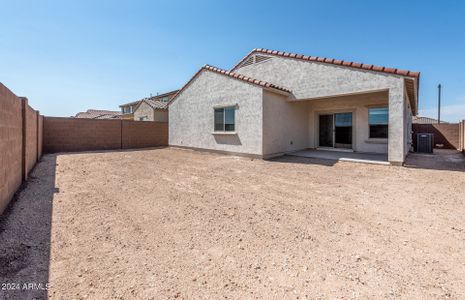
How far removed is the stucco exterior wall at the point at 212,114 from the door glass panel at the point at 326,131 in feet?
18.0

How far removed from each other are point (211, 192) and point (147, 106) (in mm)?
19440

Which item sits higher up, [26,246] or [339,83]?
[339,83]

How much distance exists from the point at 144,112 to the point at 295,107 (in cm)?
1643

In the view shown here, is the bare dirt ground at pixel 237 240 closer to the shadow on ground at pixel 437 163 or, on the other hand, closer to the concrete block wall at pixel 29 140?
the concrete block wall at pixel 29 140

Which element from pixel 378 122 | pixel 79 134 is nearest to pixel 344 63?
pixel 378 122

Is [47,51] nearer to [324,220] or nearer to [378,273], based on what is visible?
[324,220]

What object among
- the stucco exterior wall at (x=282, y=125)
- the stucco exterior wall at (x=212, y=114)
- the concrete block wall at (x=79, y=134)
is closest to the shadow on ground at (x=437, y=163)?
the stucco exterior wall at (x=282, y=125)

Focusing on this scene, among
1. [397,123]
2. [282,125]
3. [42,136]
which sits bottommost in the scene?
[42,136]

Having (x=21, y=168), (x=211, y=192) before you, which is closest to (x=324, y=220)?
(x=211, y=192)

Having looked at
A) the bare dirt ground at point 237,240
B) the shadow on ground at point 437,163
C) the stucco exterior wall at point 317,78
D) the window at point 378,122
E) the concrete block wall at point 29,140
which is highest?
the stucco exterior wall at point 317,78

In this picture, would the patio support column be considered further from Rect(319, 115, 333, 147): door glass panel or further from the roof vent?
the roof vent

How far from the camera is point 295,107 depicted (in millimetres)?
12305

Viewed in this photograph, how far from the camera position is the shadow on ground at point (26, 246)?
6.84 ft

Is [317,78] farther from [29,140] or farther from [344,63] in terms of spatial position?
[29,140]
